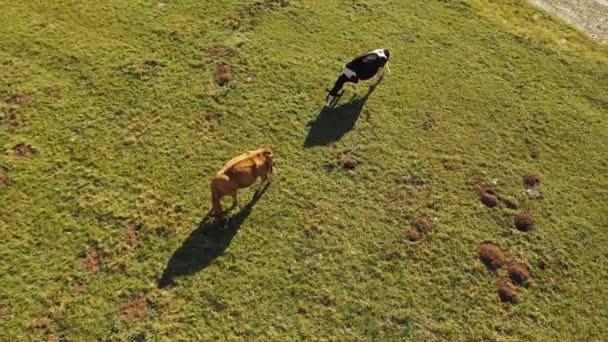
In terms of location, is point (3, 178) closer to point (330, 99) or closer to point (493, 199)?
point (330, 99)

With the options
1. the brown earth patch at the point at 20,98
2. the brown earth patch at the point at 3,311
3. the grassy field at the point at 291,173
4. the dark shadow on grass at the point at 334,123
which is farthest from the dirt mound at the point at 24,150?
the dark shadow on grass at the point at 334,123

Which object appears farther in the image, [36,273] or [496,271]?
[496,271]

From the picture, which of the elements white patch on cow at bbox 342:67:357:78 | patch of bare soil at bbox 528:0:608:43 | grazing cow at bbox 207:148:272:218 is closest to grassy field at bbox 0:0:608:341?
grazing cow at bbox 207:148:272:218

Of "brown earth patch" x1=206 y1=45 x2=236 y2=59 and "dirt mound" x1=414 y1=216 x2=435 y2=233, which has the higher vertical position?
"brown earth patch" x1=206 y1=45 x2=236 y2=59

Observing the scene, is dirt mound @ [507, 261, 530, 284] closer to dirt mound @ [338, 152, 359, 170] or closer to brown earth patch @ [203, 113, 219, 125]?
dirt mound @ [338, 152, 359, 170]

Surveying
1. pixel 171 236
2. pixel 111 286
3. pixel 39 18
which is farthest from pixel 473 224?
pixel 39 18

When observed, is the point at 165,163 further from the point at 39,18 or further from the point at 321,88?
the point at 39,18
